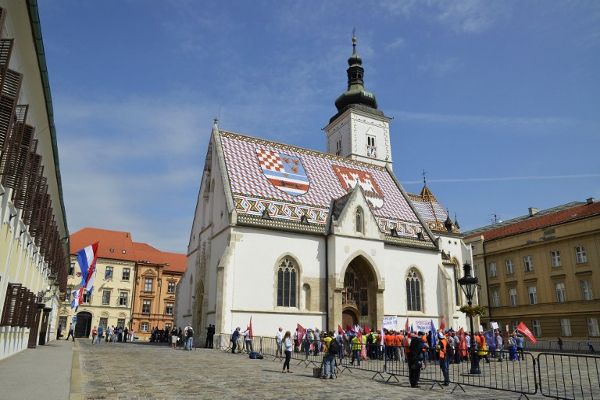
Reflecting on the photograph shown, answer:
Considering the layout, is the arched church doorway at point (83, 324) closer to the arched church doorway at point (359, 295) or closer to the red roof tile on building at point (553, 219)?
the arched church doorway at point (359, 295)

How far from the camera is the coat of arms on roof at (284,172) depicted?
3191cm

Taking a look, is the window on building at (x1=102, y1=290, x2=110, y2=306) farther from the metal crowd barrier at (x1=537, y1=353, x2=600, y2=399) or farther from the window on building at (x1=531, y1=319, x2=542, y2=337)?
the metal crowd barrier at (x1=537, y1=353, x2=600, y2=399)

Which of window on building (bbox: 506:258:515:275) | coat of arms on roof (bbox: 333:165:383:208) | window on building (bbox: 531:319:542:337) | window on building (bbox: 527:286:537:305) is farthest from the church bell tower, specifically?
window on building (bbox: 531:319:542:337)

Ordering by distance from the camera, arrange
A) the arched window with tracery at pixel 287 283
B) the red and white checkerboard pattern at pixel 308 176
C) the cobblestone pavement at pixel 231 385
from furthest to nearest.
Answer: the red and white checkerboard pattern at pixel 308 176, the arched window with tracery at pixel 287 283, the cobblestone pavement at pixel 231 385

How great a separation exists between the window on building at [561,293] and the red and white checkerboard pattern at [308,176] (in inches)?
563

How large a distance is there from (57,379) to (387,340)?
51.6 ft

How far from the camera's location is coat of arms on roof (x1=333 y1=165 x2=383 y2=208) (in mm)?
36031

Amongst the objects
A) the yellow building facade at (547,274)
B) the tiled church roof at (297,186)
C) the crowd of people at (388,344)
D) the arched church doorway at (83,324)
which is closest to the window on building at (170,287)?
the arched church doorway at (83,324)

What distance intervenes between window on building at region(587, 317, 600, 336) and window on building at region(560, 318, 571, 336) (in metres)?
1.76

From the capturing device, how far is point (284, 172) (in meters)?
33.0

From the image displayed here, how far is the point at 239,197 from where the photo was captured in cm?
2891

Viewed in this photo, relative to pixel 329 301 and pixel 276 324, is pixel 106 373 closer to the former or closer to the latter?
pixel 276 324

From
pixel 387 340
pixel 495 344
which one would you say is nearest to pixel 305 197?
pixel 387 340

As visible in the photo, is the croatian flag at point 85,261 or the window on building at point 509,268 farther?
the window on building at point 509,268
